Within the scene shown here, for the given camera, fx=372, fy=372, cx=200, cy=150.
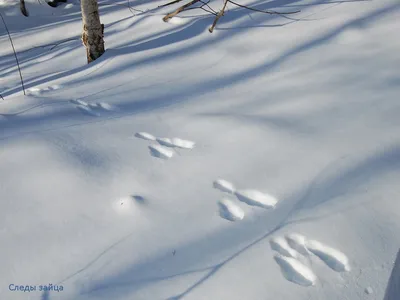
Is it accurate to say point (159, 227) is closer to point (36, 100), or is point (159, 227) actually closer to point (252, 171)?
point (252, 171)

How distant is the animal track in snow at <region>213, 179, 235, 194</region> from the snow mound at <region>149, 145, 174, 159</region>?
14.6 inches

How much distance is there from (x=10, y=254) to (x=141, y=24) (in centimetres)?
446

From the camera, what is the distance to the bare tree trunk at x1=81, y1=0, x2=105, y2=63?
3.98 metres

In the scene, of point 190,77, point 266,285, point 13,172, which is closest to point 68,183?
point 13,172

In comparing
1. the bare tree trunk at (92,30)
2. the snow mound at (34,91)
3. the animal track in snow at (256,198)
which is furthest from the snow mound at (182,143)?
the bare tree trunk at (92,30)

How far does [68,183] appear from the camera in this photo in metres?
1.78

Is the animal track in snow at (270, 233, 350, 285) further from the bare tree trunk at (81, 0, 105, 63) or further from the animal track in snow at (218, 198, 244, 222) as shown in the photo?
the bare tree trunk at (81, 0, 105, 63)

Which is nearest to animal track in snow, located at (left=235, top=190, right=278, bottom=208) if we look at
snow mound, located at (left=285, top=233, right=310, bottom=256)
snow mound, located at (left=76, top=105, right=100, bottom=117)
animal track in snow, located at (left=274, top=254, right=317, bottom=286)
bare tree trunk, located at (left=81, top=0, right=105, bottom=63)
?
snow mound, located at (left=285, top=233, right=310, bottom=256)

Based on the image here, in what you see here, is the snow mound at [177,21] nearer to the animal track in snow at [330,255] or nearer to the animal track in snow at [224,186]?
the animal track in snow at [224,186]

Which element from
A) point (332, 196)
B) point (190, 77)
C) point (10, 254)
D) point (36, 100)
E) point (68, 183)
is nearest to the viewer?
point (10, 254)

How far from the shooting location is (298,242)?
1411mm

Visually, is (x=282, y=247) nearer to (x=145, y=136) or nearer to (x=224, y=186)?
(x=224, y=186)

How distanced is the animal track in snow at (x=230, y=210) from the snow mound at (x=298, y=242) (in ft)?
0.74

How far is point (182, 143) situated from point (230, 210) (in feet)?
2.21
